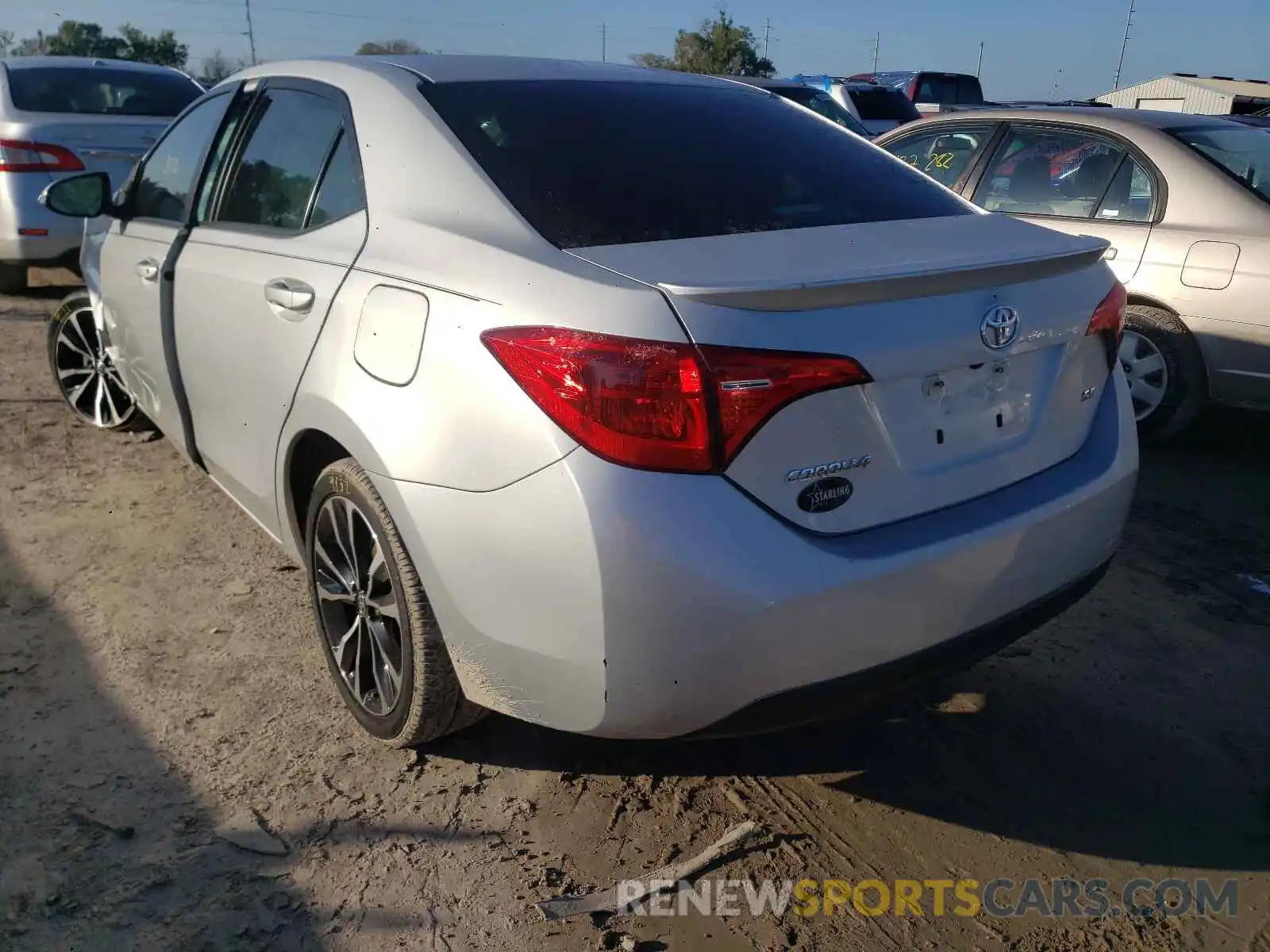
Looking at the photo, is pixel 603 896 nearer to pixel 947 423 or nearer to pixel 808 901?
pixel 808 901

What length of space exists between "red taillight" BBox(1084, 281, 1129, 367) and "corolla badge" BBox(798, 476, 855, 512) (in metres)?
0.85

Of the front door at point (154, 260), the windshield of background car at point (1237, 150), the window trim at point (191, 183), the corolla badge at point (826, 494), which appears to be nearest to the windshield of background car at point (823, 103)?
the windshield of background car at point (1237, 150)

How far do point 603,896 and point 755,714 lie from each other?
1.92ft

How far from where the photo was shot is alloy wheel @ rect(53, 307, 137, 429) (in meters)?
4.75

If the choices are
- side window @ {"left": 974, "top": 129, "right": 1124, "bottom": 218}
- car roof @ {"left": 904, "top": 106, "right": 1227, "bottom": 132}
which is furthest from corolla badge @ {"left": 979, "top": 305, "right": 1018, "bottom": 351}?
car roof @ {"left": 904, "top": 106, "right": 1227, "bottom": 132}

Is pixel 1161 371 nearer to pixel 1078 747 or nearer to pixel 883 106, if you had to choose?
pixel 1078 747

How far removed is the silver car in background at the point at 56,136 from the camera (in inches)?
272

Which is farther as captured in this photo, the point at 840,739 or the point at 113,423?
the point at 113,423

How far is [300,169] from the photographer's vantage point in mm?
2889

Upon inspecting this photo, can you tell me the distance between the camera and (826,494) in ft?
6.43

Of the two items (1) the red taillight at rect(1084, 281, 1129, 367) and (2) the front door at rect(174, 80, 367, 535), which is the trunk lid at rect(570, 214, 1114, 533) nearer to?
(1) the red taillight at rect(1084, 281, 1129, 367)

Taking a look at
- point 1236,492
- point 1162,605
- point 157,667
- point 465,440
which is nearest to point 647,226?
point 465,440

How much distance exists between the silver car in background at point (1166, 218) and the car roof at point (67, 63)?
623 cm

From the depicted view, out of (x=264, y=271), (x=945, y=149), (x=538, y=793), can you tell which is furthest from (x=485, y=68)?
(x=945, y=149)
